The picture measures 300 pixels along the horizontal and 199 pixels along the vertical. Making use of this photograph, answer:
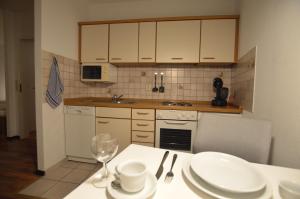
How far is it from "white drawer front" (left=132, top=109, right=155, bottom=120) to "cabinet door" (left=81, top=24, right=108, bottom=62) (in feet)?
3.15

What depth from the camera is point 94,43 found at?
2391mm

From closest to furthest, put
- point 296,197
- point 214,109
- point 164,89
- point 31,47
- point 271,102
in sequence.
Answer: point 296,197
point 271,102
point 214,109
point 164,89
point 31,47

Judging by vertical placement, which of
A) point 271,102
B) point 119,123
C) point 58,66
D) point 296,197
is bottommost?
point 119,123

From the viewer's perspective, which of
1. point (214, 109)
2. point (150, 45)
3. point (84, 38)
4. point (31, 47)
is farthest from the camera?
point (31, 47)

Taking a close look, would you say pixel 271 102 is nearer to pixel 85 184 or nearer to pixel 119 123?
pixel 85 184

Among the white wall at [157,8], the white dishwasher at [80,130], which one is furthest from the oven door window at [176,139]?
the white wall at [157,8]

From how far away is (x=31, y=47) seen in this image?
126 inches

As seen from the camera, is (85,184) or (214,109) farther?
(214,109)

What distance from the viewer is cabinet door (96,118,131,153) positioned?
2.08 meters

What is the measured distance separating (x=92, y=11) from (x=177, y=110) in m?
2.20

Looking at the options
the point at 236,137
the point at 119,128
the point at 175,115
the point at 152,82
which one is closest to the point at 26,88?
the point at 119,128

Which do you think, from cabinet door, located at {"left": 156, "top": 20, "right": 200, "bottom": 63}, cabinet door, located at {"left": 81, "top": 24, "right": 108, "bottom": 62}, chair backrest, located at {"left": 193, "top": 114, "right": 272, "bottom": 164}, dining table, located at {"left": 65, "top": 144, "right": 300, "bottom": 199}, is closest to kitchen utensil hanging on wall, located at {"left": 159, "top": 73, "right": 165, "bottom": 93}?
cabinet door, located at {"left": 156, "top": 20, "right": 200, "bottom": 63}

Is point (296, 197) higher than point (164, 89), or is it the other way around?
point (164, 89)

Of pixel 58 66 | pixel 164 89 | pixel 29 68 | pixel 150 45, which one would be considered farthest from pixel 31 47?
pixel 164 89
